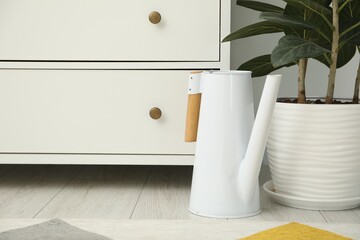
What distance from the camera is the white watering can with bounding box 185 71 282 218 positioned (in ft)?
3.77

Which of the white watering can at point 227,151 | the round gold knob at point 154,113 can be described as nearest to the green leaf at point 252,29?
the white watering can at point 227,151

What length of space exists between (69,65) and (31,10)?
0.15 m

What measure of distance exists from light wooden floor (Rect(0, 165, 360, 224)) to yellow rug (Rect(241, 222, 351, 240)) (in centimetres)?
9

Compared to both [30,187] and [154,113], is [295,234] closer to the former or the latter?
[154,113]

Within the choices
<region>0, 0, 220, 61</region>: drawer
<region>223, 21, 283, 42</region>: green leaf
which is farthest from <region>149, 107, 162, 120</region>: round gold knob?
<region>223, 21, 283, 42</region>: green leaf

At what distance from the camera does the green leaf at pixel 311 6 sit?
3.70 ft

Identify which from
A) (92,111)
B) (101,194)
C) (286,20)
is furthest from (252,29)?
(101,194)

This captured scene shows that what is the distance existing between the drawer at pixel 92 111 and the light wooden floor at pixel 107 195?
0.33 ft

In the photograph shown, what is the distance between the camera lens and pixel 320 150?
3.87ft

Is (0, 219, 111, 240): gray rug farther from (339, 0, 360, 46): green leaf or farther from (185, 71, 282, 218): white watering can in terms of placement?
Result: (339, 0, 360, 46): green leaf

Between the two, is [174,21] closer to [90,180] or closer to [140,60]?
[140,60]

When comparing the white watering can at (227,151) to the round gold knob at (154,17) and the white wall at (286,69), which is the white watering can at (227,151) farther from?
the white wall at (286,69)

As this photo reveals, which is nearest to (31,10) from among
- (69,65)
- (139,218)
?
(69,65)

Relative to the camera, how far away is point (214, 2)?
1.31m
